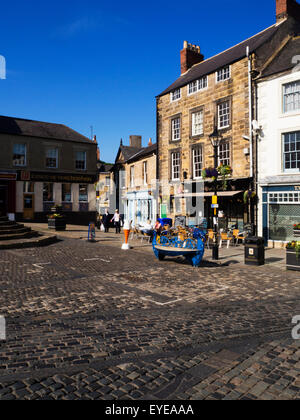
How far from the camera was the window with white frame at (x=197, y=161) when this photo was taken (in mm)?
21719

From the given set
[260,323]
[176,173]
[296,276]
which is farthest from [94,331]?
[176,173]

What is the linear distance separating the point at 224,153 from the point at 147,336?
16.5m

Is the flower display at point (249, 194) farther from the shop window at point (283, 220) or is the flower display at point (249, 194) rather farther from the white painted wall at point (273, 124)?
the shop window at point (283, 220)

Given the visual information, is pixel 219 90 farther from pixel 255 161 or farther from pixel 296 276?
pixel 296 276

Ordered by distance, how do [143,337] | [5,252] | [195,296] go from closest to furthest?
1. [143,337]
2. [195,296]
3. [5,252]

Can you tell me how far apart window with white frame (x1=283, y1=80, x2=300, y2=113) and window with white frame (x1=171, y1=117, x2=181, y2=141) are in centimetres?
852

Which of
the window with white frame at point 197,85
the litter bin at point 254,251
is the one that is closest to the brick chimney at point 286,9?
the window with white frame at point 197,85

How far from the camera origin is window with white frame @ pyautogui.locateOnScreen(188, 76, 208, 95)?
21.4m

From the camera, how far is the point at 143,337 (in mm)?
5062

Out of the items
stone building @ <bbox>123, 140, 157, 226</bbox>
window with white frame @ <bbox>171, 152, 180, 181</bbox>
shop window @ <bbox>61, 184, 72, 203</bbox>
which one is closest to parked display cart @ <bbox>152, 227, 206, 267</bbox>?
window with white frame @ <bbox>171, 152, 180, 181</bbox>

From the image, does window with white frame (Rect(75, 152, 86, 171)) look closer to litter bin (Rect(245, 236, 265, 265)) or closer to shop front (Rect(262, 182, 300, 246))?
shop front (Rect(262, 182, 300, 246))

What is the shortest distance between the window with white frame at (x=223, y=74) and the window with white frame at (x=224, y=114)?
1493mm

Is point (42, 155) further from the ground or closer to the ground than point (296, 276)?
further from the ground

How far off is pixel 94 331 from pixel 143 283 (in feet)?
11.2
